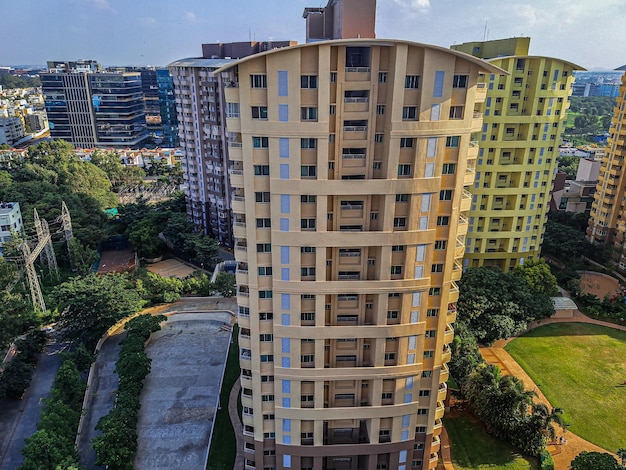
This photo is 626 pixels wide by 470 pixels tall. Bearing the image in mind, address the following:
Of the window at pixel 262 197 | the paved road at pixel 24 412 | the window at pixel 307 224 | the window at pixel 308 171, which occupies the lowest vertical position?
the paved road at pixel 24 412

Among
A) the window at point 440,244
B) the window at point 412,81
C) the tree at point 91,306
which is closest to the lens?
the window at point 412,81

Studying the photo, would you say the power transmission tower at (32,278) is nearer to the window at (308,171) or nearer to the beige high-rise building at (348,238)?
the beige high-rise building at (348,238)

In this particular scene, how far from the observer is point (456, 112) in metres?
22.0

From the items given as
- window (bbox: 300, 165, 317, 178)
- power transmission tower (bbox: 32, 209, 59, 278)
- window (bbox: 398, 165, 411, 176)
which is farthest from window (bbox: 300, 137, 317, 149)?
power transmission tower (bbox: 32, 209, 59, 278)

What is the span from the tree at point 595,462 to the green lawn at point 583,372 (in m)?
5.86

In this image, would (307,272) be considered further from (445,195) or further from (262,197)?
(445,195)

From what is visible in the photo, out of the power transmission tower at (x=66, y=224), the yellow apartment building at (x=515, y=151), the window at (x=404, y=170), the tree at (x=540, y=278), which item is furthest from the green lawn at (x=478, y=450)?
the power transmission tower at (x=66, y=224)

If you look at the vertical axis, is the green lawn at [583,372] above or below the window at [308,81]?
below

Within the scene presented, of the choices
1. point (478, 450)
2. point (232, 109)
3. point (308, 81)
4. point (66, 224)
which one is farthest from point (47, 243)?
point (478, 450)

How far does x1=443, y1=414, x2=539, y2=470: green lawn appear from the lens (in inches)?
1129

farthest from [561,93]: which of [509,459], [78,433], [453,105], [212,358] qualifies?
[78,433]

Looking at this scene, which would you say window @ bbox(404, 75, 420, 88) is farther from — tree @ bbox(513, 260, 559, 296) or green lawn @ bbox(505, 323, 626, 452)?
tree @ bbox(513, 260, 559, 296)

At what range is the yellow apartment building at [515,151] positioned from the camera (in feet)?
153

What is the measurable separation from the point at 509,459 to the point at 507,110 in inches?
1370
